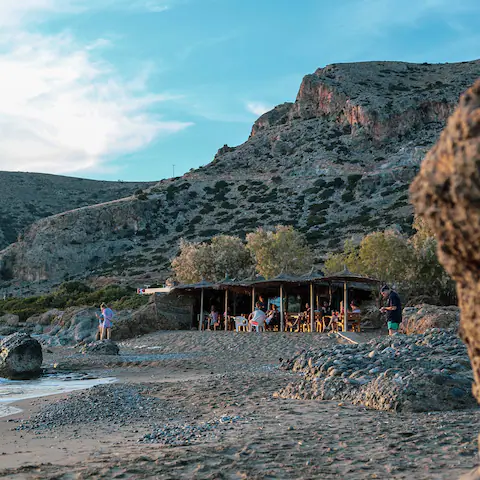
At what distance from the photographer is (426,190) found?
1.81 meters

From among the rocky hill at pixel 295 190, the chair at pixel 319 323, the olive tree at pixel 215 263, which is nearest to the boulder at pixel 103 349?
the chair at pixel 319 323

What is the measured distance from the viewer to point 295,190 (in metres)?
62.0

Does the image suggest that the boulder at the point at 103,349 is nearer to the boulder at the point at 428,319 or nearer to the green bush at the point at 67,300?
the boulder at the point at 428,319

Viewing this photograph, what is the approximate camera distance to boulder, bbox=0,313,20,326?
33719mm

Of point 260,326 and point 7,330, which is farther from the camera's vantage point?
point 7,330

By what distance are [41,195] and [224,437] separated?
8895 centimetres

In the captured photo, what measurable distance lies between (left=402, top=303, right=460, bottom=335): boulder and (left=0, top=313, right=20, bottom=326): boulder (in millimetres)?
24911

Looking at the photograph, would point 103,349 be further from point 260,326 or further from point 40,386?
point 40,386

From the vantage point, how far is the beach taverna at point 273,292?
21375mm

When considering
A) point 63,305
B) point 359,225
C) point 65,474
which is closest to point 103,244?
point 63,305

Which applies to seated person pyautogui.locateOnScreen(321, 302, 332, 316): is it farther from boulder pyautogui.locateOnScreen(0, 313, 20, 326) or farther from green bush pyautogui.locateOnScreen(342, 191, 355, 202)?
green bush pyautogui.locateOnScreen(342, 191, 355, 202)

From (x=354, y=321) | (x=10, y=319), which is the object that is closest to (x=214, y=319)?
(x=354, y=321)

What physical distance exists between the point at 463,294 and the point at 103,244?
61.0 metres

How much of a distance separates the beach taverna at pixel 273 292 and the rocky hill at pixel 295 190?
806 inches
